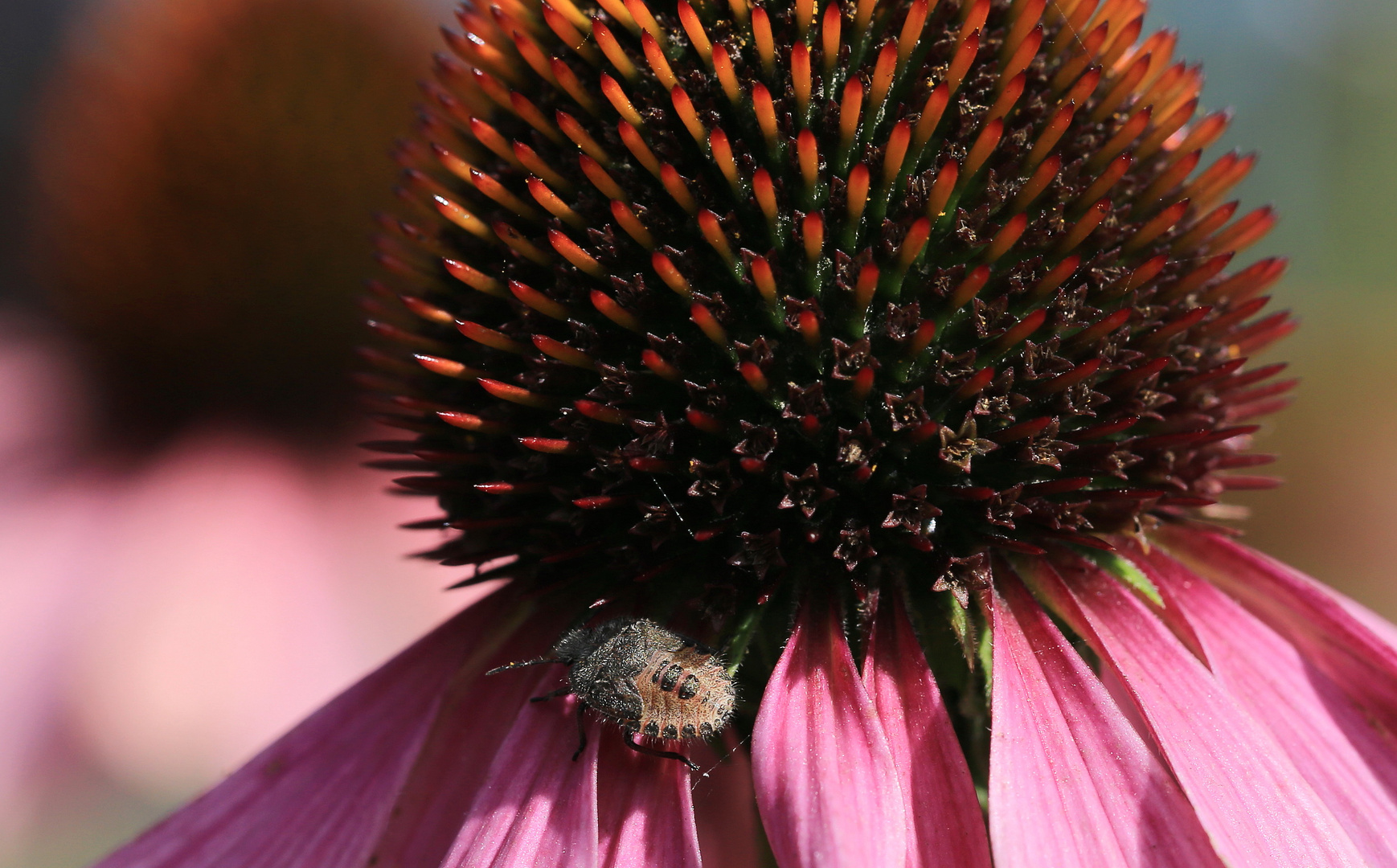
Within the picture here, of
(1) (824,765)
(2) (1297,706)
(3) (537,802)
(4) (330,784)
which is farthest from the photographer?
(4) (330,784)

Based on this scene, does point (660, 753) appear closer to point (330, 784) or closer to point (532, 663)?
point (532, 663)

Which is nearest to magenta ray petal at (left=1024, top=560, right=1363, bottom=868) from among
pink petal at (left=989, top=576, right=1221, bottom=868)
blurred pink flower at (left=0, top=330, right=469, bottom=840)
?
pink petal at (left=989, top=576, right=1221, bottom=868)

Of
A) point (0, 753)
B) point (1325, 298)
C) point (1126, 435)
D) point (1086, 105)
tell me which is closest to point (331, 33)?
point (0, 753)

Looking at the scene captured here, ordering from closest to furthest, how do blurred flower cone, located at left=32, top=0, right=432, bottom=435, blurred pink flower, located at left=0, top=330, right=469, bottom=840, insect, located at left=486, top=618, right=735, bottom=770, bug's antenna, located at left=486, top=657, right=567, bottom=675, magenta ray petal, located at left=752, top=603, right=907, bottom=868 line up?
magenta ray petal, located at left=752, top=603, right=907, bottom=868 < insect, located at left=486, top=618, right=735, bottom=770 < bug's antenna, located at left=486, top=657, right=567, bottom=675 < blurred pink flower, located at left=0, top=330, right=469, bottom=840 < blurred flower cone, located at left=32, top=0, right=432, bottom=435

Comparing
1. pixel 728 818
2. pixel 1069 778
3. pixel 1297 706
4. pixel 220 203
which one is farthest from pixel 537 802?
pixel 220 203

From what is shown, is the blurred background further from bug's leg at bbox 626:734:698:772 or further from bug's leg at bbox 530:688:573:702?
bug's leg at bbox 626:734:698:772

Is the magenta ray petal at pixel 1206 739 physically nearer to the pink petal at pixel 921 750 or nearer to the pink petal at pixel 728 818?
the pink petal at pixel 921 750
